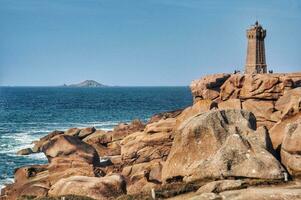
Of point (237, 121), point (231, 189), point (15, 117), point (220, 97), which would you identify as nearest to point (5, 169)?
point (220, 97)

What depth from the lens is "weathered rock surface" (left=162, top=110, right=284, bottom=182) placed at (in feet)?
81.7

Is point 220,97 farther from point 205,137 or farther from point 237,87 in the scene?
point 205,137

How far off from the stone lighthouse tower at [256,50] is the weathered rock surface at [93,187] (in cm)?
5687

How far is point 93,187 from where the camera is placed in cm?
2591

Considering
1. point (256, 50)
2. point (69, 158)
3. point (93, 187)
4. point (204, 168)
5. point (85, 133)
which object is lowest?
point (85, 133)

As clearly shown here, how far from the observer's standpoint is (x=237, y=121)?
29.0 m

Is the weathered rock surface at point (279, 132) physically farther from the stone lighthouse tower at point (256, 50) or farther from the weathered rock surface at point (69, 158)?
the stone lighthouse tower at point (256, 50)

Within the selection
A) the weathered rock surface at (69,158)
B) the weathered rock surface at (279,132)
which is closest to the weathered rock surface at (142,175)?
the weathered rock surface at (69,158)

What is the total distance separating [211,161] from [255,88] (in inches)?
1142

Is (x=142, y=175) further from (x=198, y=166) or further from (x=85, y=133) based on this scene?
(x=85, y=133)

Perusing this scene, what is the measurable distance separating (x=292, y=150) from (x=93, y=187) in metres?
10.2

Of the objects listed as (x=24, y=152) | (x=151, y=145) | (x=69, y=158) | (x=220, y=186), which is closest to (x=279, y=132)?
(x=220, y=186)

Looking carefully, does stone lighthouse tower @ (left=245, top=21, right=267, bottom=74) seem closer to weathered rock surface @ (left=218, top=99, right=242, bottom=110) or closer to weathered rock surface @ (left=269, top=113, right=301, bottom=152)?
weathered rock surface @ (left=218, top=99, right=242, bottom=110)

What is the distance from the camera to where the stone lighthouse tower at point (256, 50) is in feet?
265
